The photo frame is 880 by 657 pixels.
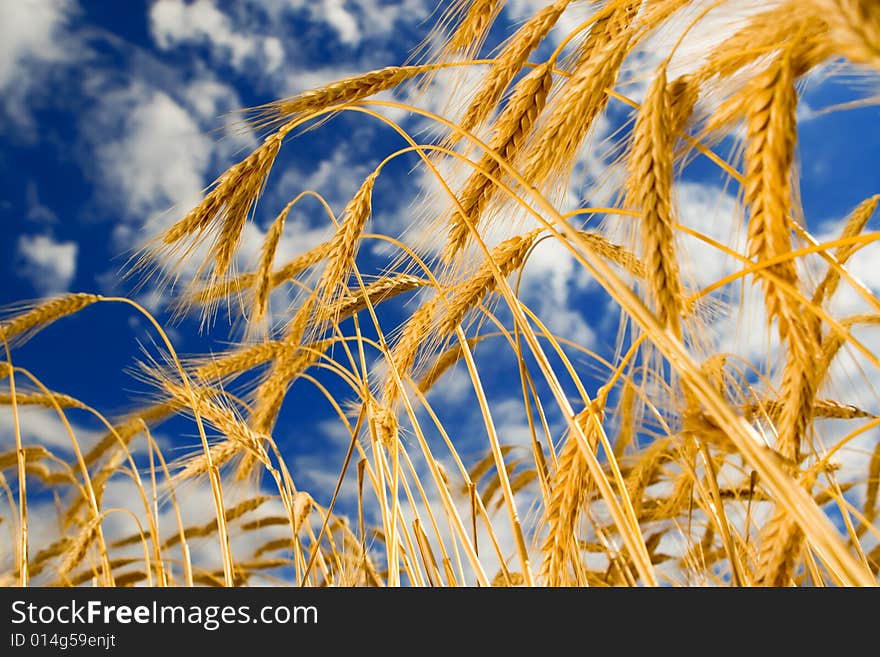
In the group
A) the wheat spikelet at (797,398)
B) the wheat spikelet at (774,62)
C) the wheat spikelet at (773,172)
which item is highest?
the wheat spikelet at (774,62)

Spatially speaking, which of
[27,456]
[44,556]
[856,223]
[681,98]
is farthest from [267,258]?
[44,556]

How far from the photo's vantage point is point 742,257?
110cm

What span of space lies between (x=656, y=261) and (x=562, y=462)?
0.62 m

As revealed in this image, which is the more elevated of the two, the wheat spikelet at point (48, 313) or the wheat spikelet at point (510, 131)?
the wheat spikelet at point (48, 313)

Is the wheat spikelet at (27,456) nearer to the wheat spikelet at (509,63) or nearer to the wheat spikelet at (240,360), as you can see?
the wheat spikelet at (240,360)

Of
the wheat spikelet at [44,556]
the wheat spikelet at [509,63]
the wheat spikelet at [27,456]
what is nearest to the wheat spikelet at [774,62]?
the wheat spikelet at [509,63]

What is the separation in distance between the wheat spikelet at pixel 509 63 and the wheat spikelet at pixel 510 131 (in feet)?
0.29

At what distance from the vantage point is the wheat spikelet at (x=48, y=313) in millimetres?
2844

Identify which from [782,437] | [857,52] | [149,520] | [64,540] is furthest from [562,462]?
[64,540]

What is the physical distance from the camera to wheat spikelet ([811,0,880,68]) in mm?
705

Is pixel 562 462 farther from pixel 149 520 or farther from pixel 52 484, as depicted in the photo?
pixel 52 484

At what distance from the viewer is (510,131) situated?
158 cm

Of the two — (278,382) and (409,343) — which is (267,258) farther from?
(409,343)

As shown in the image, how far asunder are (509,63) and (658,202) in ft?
2.60
